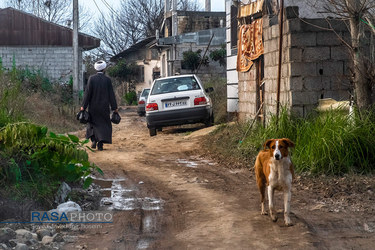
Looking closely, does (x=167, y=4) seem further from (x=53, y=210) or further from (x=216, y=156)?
(x=53, y=210)

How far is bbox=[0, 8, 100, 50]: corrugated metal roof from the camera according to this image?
32.5m

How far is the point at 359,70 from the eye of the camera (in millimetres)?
9148

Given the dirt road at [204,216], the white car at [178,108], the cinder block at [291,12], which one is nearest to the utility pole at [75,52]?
the white car at [178,108]

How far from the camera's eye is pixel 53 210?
638 cm

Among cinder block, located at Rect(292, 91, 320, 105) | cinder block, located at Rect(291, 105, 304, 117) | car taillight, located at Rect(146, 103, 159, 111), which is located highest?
cinder block, located at Rect(292, 91, 320, 105)

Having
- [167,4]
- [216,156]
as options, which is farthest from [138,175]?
[167,4]

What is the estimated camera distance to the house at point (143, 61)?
44438 millimetres

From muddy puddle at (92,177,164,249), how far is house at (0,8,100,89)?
24956mm

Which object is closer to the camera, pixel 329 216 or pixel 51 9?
pixel 329 216

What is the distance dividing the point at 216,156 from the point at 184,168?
1549 mm

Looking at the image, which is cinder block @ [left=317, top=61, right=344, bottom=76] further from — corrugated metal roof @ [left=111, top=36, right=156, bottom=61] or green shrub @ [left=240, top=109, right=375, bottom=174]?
corrugated metal roof @ [left=111, top=36, right=156, bottom=61]

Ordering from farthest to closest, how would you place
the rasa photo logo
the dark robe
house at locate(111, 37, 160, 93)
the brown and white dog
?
house at locate(111, 37, 160, 93)
the dark robe
the rasa photo logo
the brown and white dog

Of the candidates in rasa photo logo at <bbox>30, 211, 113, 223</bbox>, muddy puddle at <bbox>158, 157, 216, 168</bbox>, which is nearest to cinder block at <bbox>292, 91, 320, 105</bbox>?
muddy puddle at <bbox>158, 157, 216, 168</bbox>

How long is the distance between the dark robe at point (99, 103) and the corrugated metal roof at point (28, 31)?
20.8 metres
